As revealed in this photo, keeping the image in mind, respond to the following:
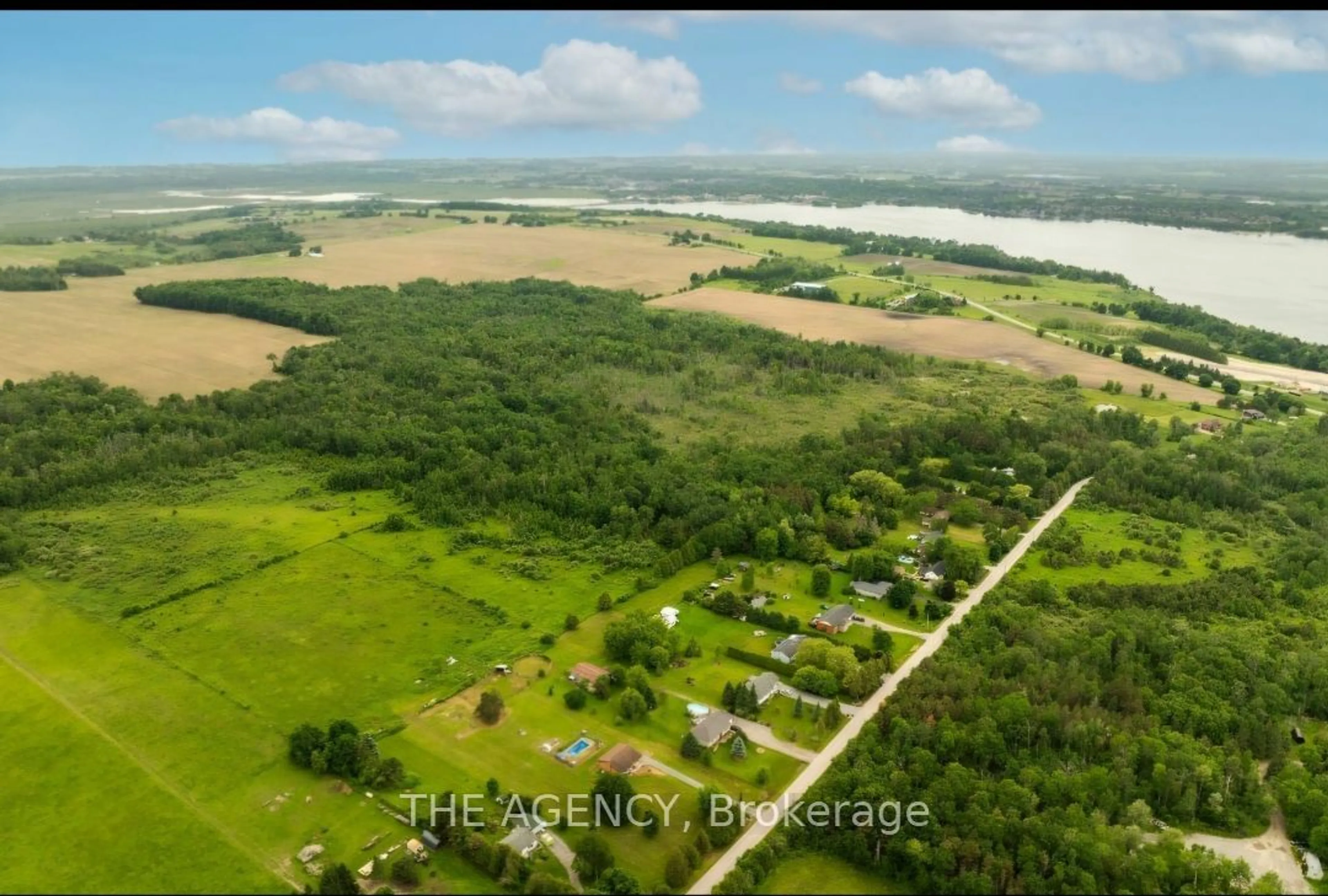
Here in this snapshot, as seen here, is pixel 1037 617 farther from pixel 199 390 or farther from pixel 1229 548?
pixel 199 390

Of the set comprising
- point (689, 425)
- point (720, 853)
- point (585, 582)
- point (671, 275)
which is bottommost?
point (720, 853)

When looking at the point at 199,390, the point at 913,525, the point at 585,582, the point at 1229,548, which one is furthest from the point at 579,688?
the point at 199,390

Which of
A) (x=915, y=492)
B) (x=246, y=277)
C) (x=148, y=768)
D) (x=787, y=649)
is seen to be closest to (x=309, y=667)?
(x=148, y=768)

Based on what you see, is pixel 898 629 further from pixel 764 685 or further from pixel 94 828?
pixel 94 828

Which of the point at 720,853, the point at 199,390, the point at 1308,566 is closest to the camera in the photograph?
the point at 720,853

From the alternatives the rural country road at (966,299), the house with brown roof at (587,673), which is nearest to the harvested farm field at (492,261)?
the rural country road at (966,299)

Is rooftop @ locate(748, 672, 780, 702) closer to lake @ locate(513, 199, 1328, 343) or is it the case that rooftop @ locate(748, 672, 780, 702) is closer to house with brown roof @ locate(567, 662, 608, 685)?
house with brown roof @ locate(567, 662, 608, 685)

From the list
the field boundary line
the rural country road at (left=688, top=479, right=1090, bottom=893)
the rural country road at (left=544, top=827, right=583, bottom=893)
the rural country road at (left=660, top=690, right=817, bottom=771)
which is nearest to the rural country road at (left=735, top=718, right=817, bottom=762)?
the rural country road at (left=660, top=690, right=817, bottom=771)
